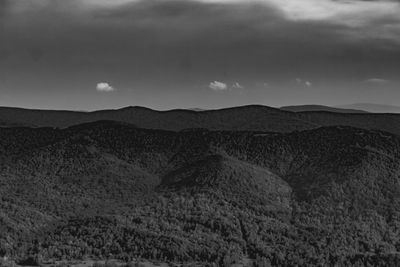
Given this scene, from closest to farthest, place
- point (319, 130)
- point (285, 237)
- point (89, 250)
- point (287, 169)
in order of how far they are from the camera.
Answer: point (89, 250)
point (285, 237)
point (287, 169)
point (319, 130)

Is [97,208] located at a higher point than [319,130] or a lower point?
lower

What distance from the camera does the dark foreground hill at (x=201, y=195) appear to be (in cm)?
7462

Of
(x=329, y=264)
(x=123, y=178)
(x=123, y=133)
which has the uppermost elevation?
(x=123, y=133)

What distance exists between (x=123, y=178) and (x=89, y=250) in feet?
140

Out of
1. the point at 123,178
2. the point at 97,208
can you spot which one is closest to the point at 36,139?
the point at 123,178

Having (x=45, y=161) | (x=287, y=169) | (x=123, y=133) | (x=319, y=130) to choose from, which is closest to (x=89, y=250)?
(x=45, y=161)

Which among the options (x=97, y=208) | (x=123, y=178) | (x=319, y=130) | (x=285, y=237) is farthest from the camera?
(x=319, y=130)

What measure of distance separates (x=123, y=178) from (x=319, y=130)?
167 feet

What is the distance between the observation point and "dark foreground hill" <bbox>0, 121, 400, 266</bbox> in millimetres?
74625

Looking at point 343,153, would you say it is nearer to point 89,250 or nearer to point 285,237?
point 285,237

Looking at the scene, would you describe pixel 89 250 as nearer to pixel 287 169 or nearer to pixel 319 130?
pixel 287 169

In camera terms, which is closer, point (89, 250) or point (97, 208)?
point (89, 250)

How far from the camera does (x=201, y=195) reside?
97125 millimetres

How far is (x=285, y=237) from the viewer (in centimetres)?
8219
